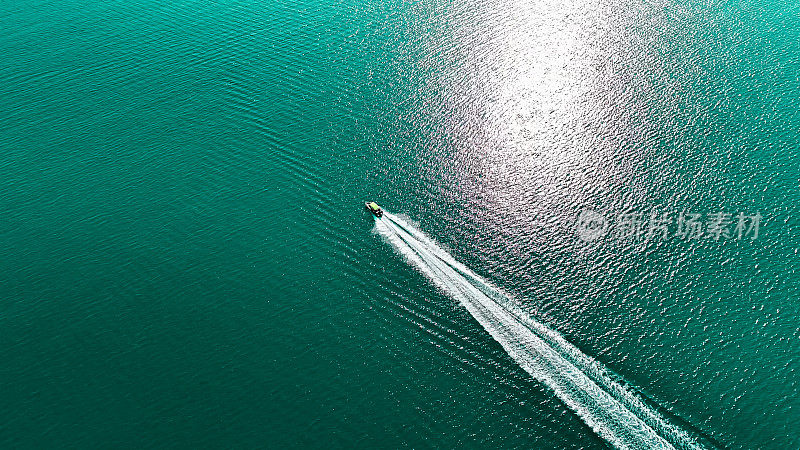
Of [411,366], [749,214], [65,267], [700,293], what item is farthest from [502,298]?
[65,267]

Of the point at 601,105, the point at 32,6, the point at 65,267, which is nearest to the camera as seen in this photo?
the point at 65,267

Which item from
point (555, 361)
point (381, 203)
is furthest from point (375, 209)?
point (555, 361)

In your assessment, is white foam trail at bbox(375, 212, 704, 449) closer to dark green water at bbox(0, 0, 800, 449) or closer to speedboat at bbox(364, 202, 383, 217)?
dark green water at bbox(0, 0, 800, 449)

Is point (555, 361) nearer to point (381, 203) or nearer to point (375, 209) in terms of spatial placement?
point (375, 209)

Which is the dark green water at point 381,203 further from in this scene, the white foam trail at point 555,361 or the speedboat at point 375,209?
the speedboat at point 375,209

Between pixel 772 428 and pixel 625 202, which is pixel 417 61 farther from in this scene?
pixel 772 428

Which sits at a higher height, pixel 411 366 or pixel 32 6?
pixel 32 6
